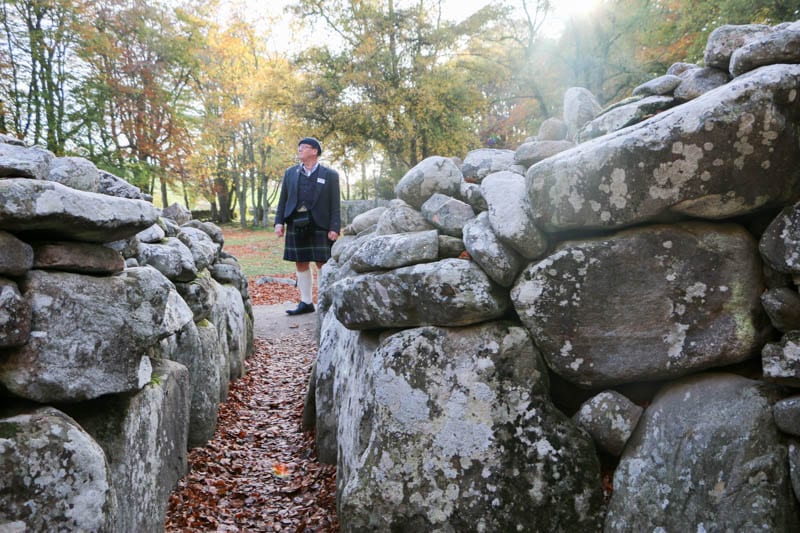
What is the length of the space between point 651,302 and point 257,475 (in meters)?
3.56

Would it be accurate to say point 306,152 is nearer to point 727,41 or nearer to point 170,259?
point 170,259

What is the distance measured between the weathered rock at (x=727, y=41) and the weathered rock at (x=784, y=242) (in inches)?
49.9

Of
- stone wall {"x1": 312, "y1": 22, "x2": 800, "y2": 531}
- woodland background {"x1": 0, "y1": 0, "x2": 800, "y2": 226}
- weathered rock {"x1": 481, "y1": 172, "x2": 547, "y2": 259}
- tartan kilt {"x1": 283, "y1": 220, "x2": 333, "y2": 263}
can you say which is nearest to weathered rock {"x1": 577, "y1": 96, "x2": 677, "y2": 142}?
stone wall {"x1": 312, "y1": 22, "x2": 800, "y2": 531}

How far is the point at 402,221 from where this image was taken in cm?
403

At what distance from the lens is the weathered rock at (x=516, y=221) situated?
3037 mm

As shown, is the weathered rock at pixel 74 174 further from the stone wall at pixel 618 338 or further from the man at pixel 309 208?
the man at pixel 309 208

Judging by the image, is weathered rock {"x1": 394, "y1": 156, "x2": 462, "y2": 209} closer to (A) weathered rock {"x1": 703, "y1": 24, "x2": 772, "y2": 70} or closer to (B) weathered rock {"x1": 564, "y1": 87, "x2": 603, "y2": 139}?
(B) weathered rock {"x1": 564, "y1": 87, "x2": 603, "y2": 139}

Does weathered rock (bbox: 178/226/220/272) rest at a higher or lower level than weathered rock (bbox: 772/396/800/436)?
higher

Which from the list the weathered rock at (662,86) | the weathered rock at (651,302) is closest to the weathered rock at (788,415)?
the weathered rock at (651,302)

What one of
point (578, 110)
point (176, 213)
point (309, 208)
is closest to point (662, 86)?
point (578, 110)

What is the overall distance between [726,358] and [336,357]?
296 cm

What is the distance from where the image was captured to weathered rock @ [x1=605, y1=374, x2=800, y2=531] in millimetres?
2377

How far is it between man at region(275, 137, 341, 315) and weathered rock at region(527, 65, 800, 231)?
18.1 feet

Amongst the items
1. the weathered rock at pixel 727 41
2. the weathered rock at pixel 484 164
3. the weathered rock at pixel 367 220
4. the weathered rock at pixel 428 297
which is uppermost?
the weathered rock at pixel 727 41
